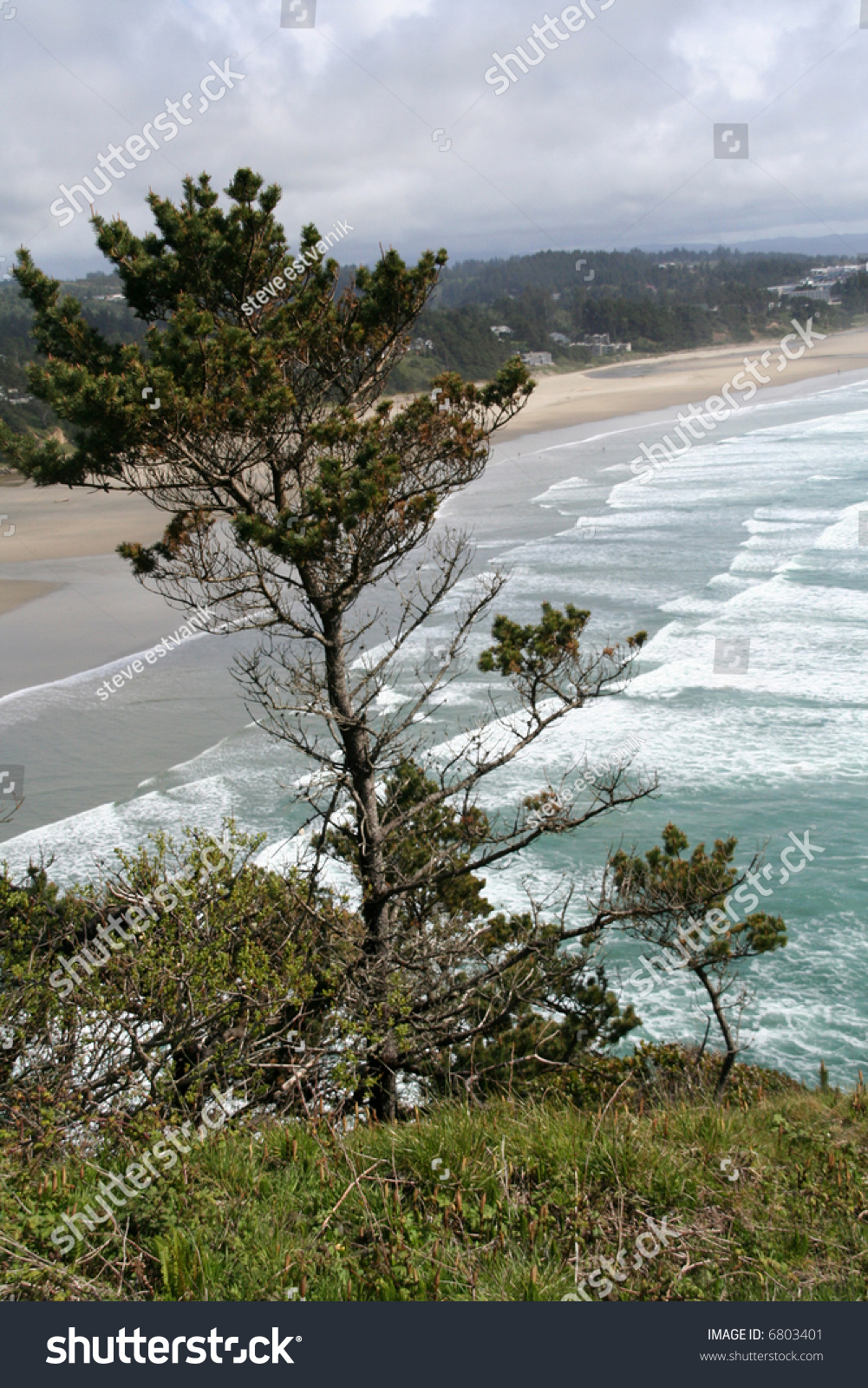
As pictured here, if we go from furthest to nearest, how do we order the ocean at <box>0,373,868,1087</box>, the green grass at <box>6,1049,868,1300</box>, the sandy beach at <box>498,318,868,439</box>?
the sandy beach at <box>498,318,868,439</box>, the ocean at <box>0,373,868,1087</box>, the green grass at <box>6,1049,868,1300</box>

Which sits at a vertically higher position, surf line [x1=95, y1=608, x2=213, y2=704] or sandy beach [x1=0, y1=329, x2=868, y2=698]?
sandy beach [x1=0, y1=329, x2=868, y2=698]

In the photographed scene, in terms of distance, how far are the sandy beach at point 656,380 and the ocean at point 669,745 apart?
101ft

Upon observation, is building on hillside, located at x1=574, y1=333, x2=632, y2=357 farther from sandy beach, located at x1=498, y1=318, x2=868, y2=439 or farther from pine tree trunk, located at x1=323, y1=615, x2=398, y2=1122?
pine tree trunk, located at x1=323, y1=615, x2=398, y2=1122

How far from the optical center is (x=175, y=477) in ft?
23.1

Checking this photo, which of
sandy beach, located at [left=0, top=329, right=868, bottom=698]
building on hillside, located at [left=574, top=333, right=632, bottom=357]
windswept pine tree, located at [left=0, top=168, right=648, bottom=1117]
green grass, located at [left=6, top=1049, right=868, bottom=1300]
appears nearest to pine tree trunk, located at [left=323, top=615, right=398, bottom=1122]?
windswept pine tree, located at [left=0, top=168, right=648, bottom=1117]

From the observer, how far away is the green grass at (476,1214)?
3293 millimetres

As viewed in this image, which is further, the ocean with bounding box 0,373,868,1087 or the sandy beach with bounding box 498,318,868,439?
the sandy beach with bounding box 498,318,868,439

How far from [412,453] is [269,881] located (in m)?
3.50

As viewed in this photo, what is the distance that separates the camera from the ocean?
11.5m

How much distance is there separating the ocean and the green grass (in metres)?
3.27

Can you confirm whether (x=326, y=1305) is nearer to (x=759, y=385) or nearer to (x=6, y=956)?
(x=6, y=956)

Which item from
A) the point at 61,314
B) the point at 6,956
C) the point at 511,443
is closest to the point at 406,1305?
the point at 6,956

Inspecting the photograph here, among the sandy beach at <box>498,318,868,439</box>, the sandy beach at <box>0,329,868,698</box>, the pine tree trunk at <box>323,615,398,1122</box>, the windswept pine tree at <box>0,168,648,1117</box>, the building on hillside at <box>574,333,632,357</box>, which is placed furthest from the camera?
the building on hillside at <box>574,333,632,357</box>

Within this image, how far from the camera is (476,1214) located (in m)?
3.66
